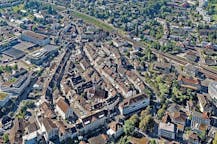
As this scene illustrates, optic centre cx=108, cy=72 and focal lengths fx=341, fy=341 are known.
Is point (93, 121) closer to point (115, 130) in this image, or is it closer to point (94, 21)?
point (115, 130)

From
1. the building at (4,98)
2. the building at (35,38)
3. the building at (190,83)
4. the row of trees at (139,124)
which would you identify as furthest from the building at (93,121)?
the building at (35,38)

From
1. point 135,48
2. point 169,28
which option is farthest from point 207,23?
point 135,48

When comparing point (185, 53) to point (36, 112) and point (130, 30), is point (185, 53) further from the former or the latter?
point (36, 112)

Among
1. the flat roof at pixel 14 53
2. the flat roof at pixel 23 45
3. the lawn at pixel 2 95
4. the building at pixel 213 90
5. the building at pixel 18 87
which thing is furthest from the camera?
the flat roof at pixel 23 45

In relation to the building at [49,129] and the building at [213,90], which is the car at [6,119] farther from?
the building at [213,90]

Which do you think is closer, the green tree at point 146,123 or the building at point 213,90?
the green tree at point 146,123

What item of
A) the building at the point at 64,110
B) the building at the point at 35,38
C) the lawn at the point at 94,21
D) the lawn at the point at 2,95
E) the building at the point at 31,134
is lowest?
the building at the point at 31,134
